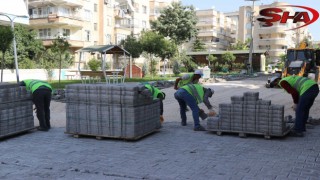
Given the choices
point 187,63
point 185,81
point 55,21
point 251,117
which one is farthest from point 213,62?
point 251,117

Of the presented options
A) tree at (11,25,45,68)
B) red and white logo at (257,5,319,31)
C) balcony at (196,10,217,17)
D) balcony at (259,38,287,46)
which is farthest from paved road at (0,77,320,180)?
balcony at (196,10,217,17)

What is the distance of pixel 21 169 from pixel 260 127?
443 cm

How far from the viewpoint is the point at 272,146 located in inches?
269

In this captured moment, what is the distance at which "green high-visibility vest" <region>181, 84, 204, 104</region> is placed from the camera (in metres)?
8.32

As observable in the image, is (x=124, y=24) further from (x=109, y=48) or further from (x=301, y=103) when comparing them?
(x=301, y=103)

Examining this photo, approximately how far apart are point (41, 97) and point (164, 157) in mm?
3636

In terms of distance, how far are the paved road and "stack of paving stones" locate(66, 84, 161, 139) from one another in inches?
8.4

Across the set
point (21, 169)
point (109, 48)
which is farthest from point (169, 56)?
point (21, 169)

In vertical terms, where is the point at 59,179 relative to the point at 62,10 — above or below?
below

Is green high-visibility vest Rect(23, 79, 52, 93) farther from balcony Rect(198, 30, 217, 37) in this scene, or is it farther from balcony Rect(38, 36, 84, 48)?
balcony Rect(198, 30, 217, 37)

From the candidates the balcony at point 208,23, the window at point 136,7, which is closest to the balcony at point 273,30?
the balcony at point 208,23

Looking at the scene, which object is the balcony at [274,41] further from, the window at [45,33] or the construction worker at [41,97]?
the construction worker at [41,97]

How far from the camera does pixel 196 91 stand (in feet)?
27.4

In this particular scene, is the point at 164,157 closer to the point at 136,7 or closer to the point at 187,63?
the point at 187,63
